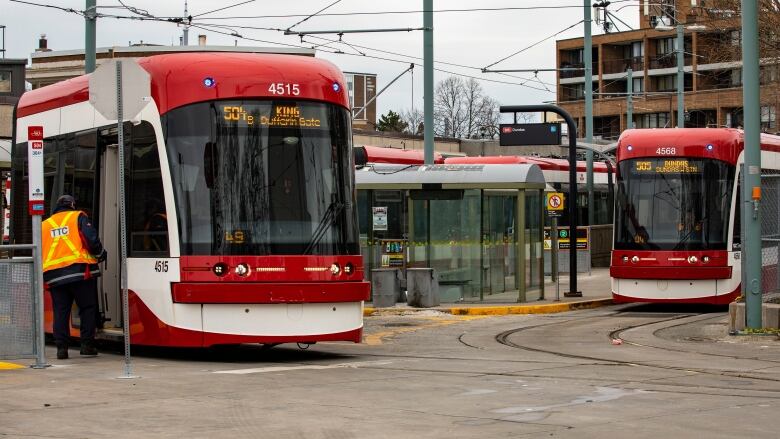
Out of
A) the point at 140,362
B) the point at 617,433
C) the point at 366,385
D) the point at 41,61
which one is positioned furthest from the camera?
the point at 41,61

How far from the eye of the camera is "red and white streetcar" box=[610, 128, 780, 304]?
23.8 meters

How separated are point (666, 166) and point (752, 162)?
6411 millimetres

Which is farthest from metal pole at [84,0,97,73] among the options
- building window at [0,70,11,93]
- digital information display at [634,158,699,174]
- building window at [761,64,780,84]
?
building window at [0,70,11,93]

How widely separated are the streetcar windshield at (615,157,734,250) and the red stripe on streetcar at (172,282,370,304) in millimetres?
11757

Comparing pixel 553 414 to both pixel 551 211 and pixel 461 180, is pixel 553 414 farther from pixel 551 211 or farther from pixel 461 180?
pixel 551 211

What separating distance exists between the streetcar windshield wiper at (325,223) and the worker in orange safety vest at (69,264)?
2.21 metres

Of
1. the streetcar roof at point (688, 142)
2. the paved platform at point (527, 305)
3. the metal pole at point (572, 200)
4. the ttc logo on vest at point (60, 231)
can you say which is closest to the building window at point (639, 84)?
the paved platform at point (527, 305)

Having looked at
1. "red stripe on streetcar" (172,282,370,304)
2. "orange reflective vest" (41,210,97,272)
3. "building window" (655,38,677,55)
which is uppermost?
"building window" (655,38,677,55)

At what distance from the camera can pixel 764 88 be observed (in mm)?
37188

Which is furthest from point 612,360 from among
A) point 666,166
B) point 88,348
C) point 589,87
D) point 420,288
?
point 589,87

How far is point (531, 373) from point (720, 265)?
11.9 metres

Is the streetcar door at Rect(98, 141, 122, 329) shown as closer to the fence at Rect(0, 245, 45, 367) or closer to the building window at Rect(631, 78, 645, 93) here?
the fence at Rect(0, 245, 45, 367)

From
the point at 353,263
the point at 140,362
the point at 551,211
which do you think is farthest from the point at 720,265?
the point at 140,362

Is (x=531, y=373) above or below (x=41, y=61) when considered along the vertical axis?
below
